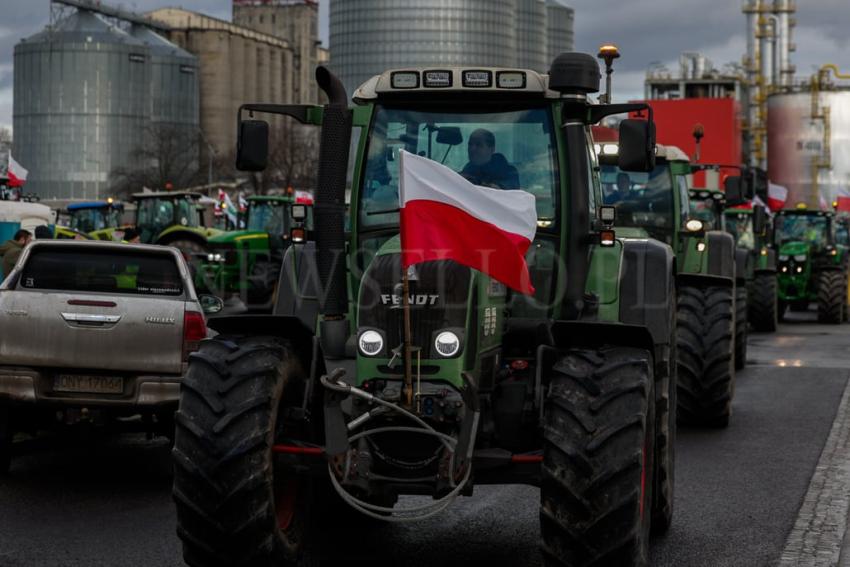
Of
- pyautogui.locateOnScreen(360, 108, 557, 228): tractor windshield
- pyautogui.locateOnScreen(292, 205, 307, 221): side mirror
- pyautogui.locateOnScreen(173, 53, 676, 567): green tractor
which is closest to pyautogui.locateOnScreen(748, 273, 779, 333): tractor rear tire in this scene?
pyautogui.locateOnScreen(173, 53, 676, 567): green tractor

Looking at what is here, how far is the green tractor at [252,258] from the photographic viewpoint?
103ft

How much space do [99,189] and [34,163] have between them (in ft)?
27.8

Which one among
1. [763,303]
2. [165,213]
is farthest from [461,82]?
[165,213]

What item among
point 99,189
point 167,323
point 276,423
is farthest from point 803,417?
point 99,189

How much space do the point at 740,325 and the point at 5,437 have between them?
11011 millimetres

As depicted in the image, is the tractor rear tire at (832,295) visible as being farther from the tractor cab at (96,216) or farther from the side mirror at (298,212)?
the side mirror at (298,212)

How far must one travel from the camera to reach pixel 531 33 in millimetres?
178750

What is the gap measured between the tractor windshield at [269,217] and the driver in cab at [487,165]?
25.7 meters

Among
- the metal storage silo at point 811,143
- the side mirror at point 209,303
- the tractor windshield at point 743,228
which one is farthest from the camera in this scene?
the metal storage silo at point 811,143

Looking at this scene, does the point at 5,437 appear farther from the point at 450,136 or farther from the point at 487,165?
the point at 487,165

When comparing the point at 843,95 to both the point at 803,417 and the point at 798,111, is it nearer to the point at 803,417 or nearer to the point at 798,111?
the point at 798,111

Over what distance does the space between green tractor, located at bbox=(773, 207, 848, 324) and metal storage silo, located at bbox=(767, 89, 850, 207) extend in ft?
205

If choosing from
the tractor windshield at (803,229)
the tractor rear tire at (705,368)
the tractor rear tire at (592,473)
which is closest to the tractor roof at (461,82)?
the tractor rear tire at (592,473)

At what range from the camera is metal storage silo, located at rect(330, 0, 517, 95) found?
153 m
